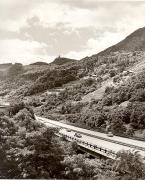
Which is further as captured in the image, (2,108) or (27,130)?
(2,108)

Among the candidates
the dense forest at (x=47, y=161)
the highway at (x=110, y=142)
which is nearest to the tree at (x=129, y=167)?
the dense forest at (x=47, y=161)

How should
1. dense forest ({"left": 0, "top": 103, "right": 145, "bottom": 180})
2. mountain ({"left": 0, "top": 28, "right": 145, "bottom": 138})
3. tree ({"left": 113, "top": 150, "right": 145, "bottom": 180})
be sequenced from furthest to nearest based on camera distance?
mountain ({"left": 0, "top": 28, "right": 145, "bottom": 138}) < dense forest ({"left": 0, "top": 103, "right": 145, "bottom": 180}) < tree ({"left": 113, "top": 150, "right": 145, "bottom": 180})

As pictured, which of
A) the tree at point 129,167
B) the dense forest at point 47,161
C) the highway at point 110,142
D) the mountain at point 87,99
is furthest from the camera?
the mountain at point 87,99

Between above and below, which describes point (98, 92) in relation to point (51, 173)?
above

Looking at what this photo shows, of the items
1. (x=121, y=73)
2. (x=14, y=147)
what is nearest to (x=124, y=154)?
(x=14, y=147)

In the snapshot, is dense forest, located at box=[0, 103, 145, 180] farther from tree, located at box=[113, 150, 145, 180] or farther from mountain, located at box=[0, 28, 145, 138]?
mountain, located at box=[0, 28, 145, 138]

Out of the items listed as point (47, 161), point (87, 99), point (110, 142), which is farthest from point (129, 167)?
point (87, 99)

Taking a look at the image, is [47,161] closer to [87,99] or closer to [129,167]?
[129,167]

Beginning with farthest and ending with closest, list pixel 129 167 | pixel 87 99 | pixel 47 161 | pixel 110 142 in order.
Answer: pixel 87 99 < pixel 110 142 < pixel 47 161 < pixel 129 167

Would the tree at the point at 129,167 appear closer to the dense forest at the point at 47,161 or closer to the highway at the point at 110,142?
the dense forest at the point at 47,161

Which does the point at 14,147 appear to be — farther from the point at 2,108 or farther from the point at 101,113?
the point at 101,113

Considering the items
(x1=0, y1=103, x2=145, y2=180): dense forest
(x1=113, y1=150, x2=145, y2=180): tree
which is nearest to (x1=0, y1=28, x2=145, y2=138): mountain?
(x1=0, y1=103, x2=145, y2=180): dense forest
